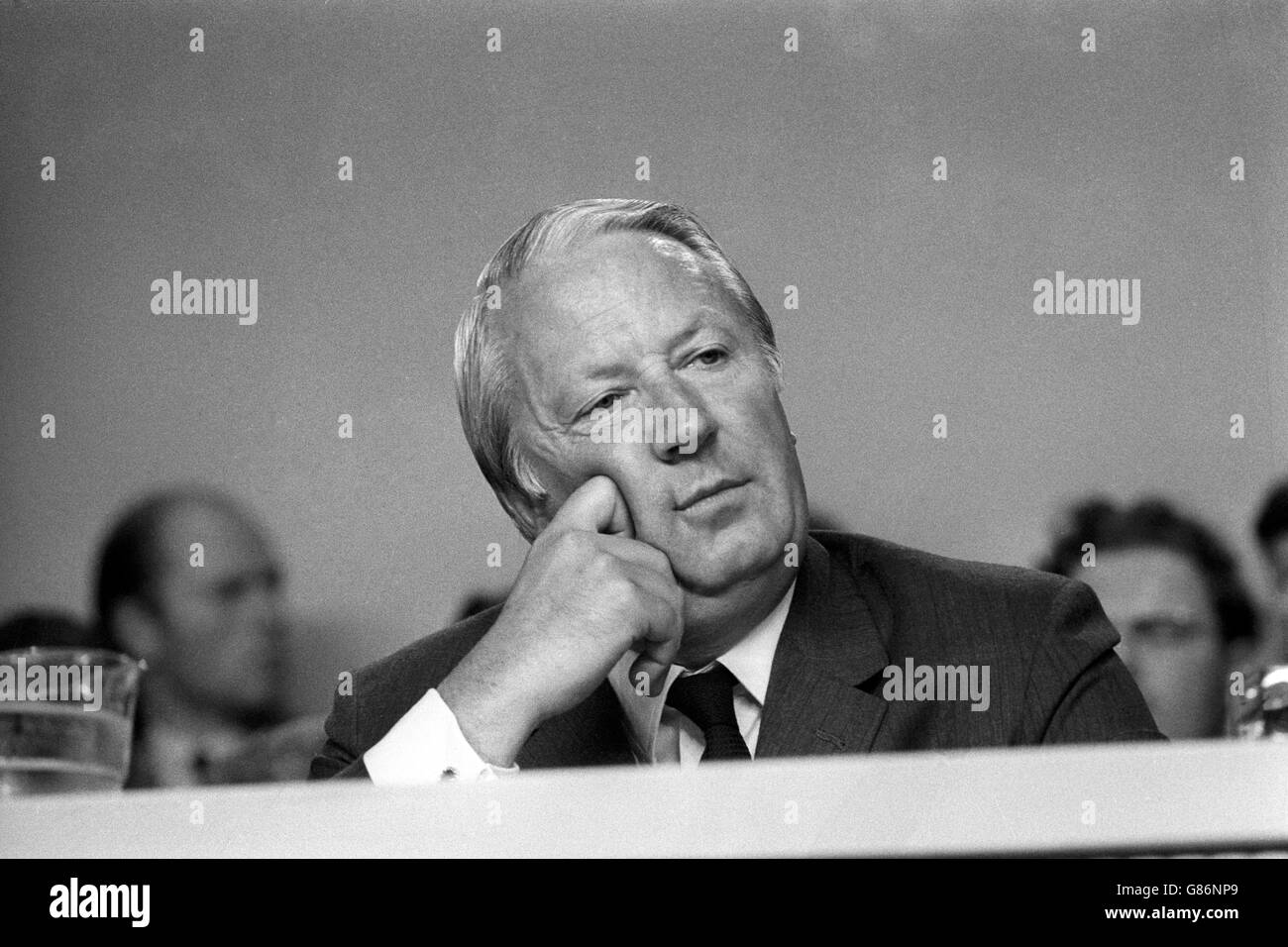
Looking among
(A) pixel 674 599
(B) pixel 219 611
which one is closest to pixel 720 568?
(A) pixel 674 599

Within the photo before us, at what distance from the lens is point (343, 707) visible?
9.53ft

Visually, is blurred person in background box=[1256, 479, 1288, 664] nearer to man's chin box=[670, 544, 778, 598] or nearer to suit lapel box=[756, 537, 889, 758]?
suit lapel box=[756, 537, 889, 758]

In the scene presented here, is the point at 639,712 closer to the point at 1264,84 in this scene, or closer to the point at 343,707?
the point at 343,707

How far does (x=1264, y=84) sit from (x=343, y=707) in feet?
5.74

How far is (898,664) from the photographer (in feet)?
9.08

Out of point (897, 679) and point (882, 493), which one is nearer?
point (897, 679)

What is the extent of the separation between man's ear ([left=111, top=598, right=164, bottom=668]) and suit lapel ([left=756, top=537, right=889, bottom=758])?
3.17 ft

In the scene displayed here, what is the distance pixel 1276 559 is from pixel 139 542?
5.80 ft

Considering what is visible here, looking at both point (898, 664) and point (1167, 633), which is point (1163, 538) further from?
point (898, 664)

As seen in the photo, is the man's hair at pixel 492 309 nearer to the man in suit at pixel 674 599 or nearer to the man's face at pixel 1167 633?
the man in suit at pixel 674 599

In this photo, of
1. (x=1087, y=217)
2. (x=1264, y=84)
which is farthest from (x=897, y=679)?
(x=1264, y=84)

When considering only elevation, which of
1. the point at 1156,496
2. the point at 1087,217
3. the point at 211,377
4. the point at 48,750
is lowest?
the point at 48,750

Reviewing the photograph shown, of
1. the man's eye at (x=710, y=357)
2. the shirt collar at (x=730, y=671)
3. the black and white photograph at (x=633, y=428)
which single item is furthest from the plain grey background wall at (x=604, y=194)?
the shirt collar at (x=730, y=671)
